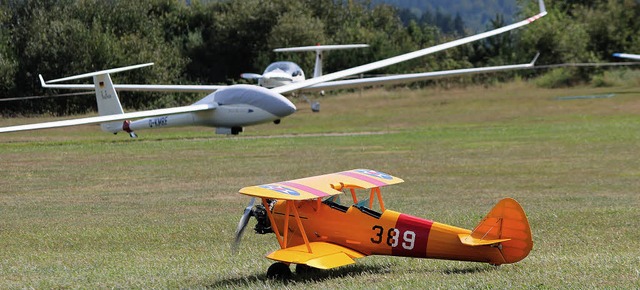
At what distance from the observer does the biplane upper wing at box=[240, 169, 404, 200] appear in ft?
34.8

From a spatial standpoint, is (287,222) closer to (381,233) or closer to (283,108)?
(381,233)

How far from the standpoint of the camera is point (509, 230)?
10.3 m

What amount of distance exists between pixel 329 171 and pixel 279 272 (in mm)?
16122

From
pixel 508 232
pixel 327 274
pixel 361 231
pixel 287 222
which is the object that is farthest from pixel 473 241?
pixel 287 222

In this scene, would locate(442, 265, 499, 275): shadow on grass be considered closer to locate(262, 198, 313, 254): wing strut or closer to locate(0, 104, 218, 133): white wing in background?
locate(262, 198, 313, 254): wing strut

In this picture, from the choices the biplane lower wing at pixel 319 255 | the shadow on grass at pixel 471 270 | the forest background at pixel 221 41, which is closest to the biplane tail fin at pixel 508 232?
the shadow on grass at pixel 471 270

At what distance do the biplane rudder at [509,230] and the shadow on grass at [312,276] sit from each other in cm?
157

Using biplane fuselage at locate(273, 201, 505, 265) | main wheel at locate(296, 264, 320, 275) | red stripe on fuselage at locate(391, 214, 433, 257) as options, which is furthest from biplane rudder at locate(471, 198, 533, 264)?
main wheel at locate(296, 264, 320, 275)

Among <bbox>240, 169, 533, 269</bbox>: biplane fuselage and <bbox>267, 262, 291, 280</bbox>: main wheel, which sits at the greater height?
<bbox>240, 169, 533, 269</bbox>: biplane fuselage

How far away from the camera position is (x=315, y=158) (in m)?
30.9

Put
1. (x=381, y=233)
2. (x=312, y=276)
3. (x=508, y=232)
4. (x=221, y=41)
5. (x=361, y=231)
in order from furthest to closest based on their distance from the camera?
(x=221, y=41), (x=312, y=276), (x=361, y=231), (x=381, y=233), (x=508, y=232)

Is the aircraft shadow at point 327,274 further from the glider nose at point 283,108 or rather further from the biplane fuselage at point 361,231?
the glider nose at point 283,108

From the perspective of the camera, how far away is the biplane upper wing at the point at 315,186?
10609 millimetres

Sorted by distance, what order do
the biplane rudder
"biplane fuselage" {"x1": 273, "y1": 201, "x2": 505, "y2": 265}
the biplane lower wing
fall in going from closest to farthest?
1. the biplane rudder
2. the biplane lower wing
3. "biplane fuselage" {"x1": 273, "y1": 201, "x2": 505, "y2": 265}
